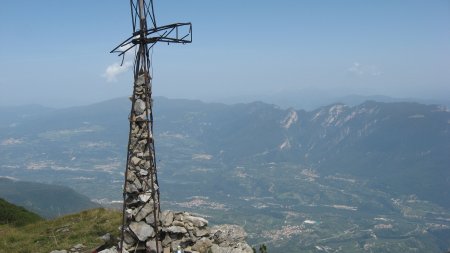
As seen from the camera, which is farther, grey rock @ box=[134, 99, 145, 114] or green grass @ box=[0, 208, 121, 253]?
green grass @ box=[0, 208, 121, 253]

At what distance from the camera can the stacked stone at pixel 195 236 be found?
51.3ft

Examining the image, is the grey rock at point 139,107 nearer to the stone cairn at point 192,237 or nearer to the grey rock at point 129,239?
the stone cairn at point 192,237

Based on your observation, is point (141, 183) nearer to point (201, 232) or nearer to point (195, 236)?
point (195, 236)

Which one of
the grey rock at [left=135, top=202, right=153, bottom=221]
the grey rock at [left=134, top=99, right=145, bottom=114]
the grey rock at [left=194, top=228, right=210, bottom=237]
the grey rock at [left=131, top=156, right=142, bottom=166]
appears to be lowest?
the grey rock at [left=194, top=228, right=210, bottom=237]

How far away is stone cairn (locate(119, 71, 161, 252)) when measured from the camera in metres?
14.6

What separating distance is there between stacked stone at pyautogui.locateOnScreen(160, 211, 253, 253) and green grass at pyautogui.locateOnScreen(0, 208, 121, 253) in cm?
486

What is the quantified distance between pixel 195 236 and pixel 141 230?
2508mm

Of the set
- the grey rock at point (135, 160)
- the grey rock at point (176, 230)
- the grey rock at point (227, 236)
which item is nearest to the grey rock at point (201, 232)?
the grey rock at point (227, 236)

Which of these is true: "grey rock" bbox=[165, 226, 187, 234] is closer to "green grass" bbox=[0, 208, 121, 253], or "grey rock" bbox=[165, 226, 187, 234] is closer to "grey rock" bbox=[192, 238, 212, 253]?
"grey rock" bbox=[192, 238, 212, 253]

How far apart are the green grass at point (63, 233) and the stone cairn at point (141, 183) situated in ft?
18.0

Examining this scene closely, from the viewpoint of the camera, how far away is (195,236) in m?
16.4

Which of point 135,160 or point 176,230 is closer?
point 135,160

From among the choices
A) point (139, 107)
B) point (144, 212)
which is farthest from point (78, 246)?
point (139, 107)

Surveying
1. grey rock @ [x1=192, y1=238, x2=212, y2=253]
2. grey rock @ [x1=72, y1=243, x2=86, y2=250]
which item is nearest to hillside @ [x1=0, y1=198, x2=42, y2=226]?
grey rock @ [x1=72, y1=243, x2=86, y2=250]
